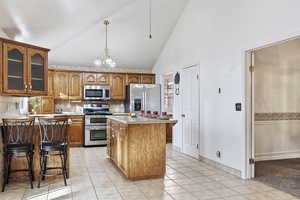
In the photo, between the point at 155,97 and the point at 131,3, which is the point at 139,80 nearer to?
the point at 155,97

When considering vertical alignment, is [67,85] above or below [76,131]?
above

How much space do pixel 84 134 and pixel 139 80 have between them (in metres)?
2.39

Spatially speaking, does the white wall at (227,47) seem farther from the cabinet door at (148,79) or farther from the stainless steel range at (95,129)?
the stainless steel range at (95,129)

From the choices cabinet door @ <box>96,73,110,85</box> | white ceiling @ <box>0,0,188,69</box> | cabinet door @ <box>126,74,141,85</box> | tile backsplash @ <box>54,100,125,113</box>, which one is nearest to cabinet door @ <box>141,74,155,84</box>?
cabinet door @ <box>126,74,141,85</box>

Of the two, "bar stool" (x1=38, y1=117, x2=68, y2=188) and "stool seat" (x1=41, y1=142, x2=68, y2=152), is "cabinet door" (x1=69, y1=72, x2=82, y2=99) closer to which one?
"bar stool" (x1=38, y1=117, x2=68, y2=188)

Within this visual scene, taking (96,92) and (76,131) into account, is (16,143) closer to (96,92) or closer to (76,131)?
(76,131)

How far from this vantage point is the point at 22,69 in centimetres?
419

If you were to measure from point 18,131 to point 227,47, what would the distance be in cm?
364

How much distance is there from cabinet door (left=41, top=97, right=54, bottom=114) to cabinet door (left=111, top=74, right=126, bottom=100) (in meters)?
1.75

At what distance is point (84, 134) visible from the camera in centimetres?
702

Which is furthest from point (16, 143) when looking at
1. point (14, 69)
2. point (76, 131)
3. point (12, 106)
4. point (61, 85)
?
point (61, 85)

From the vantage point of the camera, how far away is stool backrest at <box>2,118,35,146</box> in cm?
348

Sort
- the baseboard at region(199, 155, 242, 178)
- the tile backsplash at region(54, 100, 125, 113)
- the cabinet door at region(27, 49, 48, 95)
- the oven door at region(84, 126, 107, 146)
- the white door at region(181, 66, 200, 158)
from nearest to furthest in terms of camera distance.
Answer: the baseboard at region(199, 155, 242, 178), the cabinet door at region(27, 49, 48, 95), the white door at region(181, 66, 200, 158), the oven door at region(84, 126, 107, 146), the tile backsplash at region(54, 100, 125, 113)

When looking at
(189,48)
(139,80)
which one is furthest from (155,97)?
(189,48)
